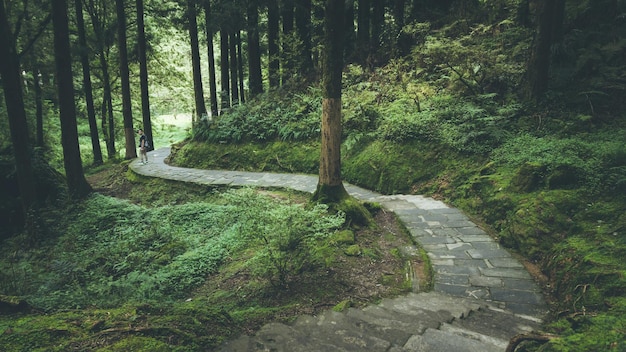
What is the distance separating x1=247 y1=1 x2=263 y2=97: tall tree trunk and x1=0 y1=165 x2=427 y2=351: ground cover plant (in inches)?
352

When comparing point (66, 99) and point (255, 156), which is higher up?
point (66, 99)

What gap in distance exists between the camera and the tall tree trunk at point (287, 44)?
16125 mm

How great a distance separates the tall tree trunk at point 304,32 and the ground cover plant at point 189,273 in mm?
8704

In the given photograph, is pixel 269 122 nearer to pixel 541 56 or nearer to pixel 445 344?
pixel 541 56

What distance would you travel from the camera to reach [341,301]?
4.70m

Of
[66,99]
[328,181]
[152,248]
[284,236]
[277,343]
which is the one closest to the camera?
[277,343]

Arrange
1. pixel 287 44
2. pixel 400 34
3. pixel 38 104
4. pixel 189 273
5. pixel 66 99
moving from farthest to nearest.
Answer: pixel 38 104 → pixel 287 44 → pixel 400 34 → pixel 66 99 → pixel 189 273

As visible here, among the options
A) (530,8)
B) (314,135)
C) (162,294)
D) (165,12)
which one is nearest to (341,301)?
(162,294)

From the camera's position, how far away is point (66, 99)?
1127cm

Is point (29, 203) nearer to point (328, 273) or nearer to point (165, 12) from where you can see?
point (328, 273)

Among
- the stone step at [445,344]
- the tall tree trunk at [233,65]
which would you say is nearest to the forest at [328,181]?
the stone step at [445,344]

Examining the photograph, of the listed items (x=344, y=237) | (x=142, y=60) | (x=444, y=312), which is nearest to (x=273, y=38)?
(x=142, y=60)

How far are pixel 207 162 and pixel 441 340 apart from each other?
12988 mm

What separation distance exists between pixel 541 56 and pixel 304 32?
35.2ft
